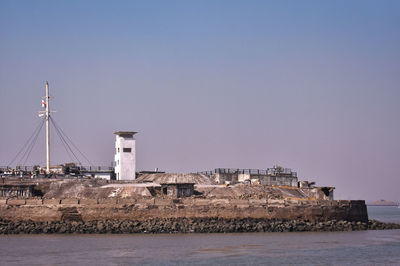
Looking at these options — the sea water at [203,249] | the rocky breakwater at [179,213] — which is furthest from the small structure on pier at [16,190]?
the sea water at [203,249]

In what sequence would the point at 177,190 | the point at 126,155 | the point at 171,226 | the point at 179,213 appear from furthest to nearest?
the point at 126,155, the point at 177,190, the point at 179,213, the point at 171,226

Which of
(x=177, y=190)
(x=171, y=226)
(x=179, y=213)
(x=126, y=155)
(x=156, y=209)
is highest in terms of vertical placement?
(x=126, y=155)

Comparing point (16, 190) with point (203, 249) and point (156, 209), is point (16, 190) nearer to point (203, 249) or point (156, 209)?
point (156, 209)

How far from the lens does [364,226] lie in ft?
149

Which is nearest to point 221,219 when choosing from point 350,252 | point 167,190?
point 167,190

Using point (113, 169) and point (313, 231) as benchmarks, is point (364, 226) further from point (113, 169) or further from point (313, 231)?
point (113, 169)

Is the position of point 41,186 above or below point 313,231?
above

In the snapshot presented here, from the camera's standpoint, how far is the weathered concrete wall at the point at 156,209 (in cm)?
4394

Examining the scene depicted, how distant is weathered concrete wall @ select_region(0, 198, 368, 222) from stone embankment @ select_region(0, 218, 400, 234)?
49 centimetres

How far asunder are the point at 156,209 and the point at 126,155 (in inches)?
387

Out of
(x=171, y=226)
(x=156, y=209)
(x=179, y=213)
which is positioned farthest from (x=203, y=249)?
(x=156, y=209)

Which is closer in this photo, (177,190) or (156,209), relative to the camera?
(156,209)

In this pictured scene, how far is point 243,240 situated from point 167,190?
10.1 meters

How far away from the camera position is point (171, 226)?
137 feet
